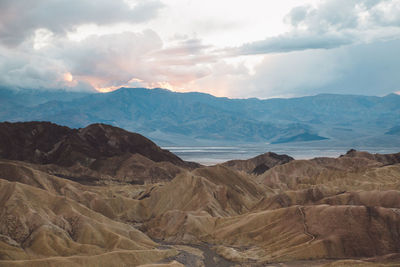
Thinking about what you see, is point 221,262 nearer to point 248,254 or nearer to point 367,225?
point 248,254

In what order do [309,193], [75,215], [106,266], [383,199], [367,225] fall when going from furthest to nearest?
[309,193], [383,199], [75,215], [367,225], [106,266]

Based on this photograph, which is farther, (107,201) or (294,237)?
(107,201)

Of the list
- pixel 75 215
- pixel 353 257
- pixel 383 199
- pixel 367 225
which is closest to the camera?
pixel 353 257

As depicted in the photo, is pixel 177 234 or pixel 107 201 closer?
pixel 177 234

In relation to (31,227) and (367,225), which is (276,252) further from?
(31,227)

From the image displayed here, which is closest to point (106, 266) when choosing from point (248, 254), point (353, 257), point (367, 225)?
point (248, 254)

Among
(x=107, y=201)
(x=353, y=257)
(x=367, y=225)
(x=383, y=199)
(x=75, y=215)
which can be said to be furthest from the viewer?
(x=107, y=201)

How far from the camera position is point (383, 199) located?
11188cm

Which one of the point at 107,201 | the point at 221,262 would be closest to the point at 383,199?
the point at 221,262

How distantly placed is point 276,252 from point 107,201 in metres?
67.8

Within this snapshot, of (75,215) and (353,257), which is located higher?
(75,215)

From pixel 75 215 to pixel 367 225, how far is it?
66.2m

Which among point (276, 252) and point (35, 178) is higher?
point (35, 178)

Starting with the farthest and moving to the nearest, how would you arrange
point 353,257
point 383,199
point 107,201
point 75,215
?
point 107,201, point 383,199, point 75,215, point 353,257
